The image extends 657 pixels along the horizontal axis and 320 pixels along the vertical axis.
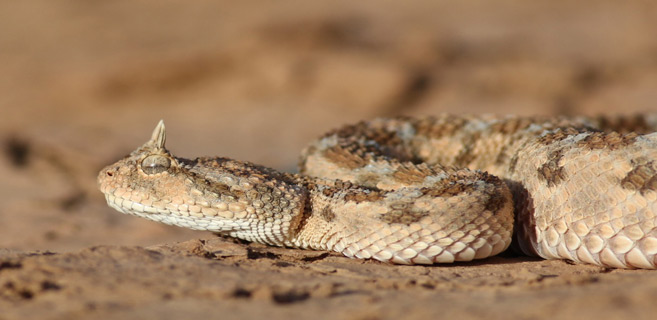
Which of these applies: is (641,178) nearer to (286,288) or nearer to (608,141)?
(608,141)

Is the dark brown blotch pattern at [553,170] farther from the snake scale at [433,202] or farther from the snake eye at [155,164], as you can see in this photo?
the snake eye at [155,164]

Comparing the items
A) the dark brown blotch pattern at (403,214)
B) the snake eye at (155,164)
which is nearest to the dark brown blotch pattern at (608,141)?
the dark brown blotch pattern at (403,214)

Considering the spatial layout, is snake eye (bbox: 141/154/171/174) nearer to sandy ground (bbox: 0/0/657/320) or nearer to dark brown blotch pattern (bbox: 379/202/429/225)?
sandy ground (bbox: 0/0/657/320)

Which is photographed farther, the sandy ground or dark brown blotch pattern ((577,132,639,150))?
dark brown blotch pattern ((577,132,639,150))

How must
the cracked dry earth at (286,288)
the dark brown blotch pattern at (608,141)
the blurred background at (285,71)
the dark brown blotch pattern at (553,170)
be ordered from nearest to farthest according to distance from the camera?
1. the cracked dry earth at (286,288)
2. the dark brown blotch pattern at (608,141)
3. the dark brown blotch pattern at (553,170)
4. the blurred background at (285,71)

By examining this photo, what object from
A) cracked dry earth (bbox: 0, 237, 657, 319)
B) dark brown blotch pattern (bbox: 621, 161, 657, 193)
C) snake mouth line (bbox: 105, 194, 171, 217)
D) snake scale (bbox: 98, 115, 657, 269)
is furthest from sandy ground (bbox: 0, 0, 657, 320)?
dark brown blotch pattern (bbox: 621, 161, 657, 193)

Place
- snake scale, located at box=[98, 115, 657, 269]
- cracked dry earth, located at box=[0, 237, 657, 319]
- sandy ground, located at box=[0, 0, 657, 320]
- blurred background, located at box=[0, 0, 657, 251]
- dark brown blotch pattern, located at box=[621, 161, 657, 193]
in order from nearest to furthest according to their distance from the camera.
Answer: cracked dry earth, located at box=[0, 237, 657, 319], sandy ground, located at box=[0, 0, 657, 320], dark brown blotch pattern, located at box=[621, 161, 657, 193], snake scale, located at box=[98, 115, 657, 269], blurred background, located at box=[0, 0, 657, 251]

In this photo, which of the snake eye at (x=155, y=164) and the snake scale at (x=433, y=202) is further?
the snake eye at (x=155, y=164)

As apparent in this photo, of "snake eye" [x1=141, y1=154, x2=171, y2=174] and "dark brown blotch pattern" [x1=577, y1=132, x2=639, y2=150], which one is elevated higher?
"dark brown blotch pattern" [x1=577, y1=132, x2=639, y2=150]

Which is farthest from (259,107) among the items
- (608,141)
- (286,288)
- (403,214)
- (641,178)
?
(286,288)
